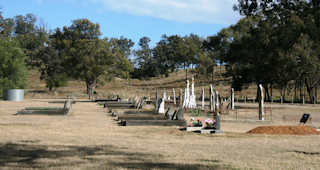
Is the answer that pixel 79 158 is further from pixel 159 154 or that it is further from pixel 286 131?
pixel 286 131

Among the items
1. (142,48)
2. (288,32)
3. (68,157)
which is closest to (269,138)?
(68,157)

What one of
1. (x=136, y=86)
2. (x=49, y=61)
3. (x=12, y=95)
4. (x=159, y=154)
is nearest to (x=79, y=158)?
(x=159, y=154)

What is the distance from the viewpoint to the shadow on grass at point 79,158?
820cm

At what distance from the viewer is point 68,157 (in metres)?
9.10

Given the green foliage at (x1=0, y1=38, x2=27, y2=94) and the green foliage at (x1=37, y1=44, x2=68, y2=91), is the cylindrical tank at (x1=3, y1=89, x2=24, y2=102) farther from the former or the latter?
the green foliage at (x1=37, y1=44, x2=68, y2=91)

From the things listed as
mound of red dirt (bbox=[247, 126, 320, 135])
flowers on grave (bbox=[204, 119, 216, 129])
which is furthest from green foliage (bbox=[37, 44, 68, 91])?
mound of red dirt (bbox=[247, 126, 320, 135])

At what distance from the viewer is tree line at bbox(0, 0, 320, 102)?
3741cm

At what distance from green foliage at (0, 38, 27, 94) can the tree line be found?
112cm

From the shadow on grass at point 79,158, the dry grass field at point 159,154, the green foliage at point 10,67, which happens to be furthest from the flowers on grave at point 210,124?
the green foliage at point 10,67

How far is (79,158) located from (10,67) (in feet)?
163

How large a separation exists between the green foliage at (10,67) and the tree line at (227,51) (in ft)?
3.68

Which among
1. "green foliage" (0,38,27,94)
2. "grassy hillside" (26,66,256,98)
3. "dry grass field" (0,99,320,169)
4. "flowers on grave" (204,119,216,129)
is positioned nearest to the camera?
"dry grass field" (0,99,320,169)

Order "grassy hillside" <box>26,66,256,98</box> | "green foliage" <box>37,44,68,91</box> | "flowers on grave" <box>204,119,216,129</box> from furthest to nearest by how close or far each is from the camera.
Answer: "green foliage" <box>37,44,68,91</box>
"grassy hillside" <box>26,66,256,98</box>
"flowers on grave" <box>204,119,216,129</box>

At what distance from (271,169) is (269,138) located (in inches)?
247
